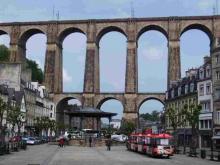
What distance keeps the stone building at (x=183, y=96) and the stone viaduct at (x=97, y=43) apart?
53.9 ft

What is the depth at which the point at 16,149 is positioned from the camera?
2152 inches

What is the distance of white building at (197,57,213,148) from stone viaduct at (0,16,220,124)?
111ft

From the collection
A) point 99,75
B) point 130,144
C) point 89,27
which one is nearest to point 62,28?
point 89,27

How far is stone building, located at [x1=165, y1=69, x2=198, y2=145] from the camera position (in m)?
81.1

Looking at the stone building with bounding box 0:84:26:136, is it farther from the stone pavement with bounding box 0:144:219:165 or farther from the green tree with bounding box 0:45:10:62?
the green tree with bounding box 0:45:10:62

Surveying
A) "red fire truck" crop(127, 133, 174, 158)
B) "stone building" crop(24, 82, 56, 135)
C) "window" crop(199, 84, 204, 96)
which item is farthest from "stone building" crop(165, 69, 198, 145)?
"stone building" crop(24, 82, 56, 135)

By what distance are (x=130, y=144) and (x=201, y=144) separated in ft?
62.0

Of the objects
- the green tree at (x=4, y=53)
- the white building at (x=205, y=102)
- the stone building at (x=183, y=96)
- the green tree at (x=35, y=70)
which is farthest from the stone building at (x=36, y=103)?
the white building at (x=205, y=102)

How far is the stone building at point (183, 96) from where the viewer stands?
81144 mm

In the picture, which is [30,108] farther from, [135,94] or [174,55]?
[174,55]

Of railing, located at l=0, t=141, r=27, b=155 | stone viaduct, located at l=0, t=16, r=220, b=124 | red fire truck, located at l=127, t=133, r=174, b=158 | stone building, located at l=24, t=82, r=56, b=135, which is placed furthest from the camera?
stone viaduct, located at l=0, t=16, r=220, b=124

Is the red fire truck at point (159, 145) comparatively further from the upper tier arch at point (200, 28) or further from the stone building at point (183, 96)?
the upper tier arch at point (200, 28)

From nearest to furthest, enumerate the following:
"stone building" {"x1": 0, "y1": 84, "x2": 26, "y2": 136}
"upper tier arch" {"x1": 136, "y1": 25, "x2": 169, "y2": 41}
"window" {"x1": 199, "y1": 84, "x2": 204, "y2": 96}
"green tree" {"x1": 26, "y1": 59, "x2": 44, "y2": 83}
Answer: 1. "window" {"x1": 199, "y1": 84, "x2": 204, "y2": 96}
2. "stone building" {"x1": 0, "y1": 84, "x2": 26, "y2": 136}
3. "upper tier arch" {"x1": 136, "y1": 25, "x2": 169, "y2": 41}
4. "green tree" {"x1": 26, "y1": 59, "x2": 44, "y2": 83}

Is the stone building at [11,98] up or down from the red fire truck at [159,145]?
up
